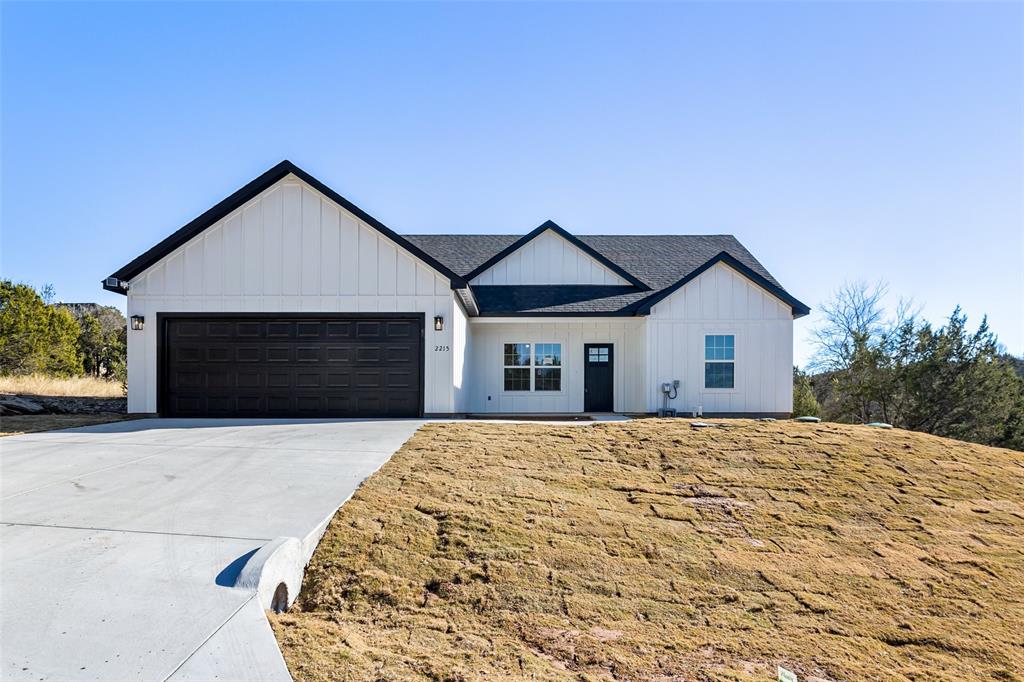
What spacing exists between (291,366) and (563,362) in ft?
24.2

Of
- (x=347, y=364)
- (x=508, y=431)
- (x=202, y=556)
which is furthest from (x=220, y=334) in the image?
(x=202, y=556)

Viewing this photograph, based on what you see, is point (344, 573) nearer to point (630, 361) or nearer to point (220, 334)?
point (220, 334)

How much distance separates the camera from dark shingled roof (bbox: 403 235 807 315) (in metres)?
14.6

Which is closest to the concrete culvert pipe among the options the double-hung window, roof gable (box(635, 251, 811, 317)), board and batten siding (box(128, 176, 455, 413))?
board and batten siding (box(128, 176, 455, 413))

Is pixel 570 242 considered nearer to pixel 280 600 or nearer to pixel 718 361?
pixel 718 361

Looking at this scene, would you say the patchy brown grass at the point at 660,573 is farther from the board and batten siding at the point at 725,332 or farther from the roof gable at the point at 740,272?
the roof gable at the point at 740,272

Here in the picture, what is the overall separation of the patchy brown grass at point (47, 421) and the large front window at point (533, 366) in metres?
9.31

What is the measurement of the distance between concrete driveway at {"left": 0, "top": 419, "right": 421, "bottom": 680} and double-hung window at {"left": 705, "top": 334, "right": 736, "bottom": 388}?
9.08 metres

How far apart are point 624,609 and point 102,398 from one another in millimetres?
16994

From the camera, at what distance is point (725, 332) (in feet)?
46.2

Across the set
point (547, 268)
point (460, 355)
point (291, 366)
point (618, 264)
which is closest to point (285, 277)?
A: point (291, 366)

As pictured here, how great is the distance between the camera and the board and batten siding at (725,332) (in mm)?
14047

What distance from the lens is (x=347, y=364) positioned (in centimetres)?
1237

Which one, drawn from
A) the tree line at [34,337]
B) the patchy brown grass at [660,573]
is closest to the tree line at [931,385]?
the patchy brown grass at [660,573]
